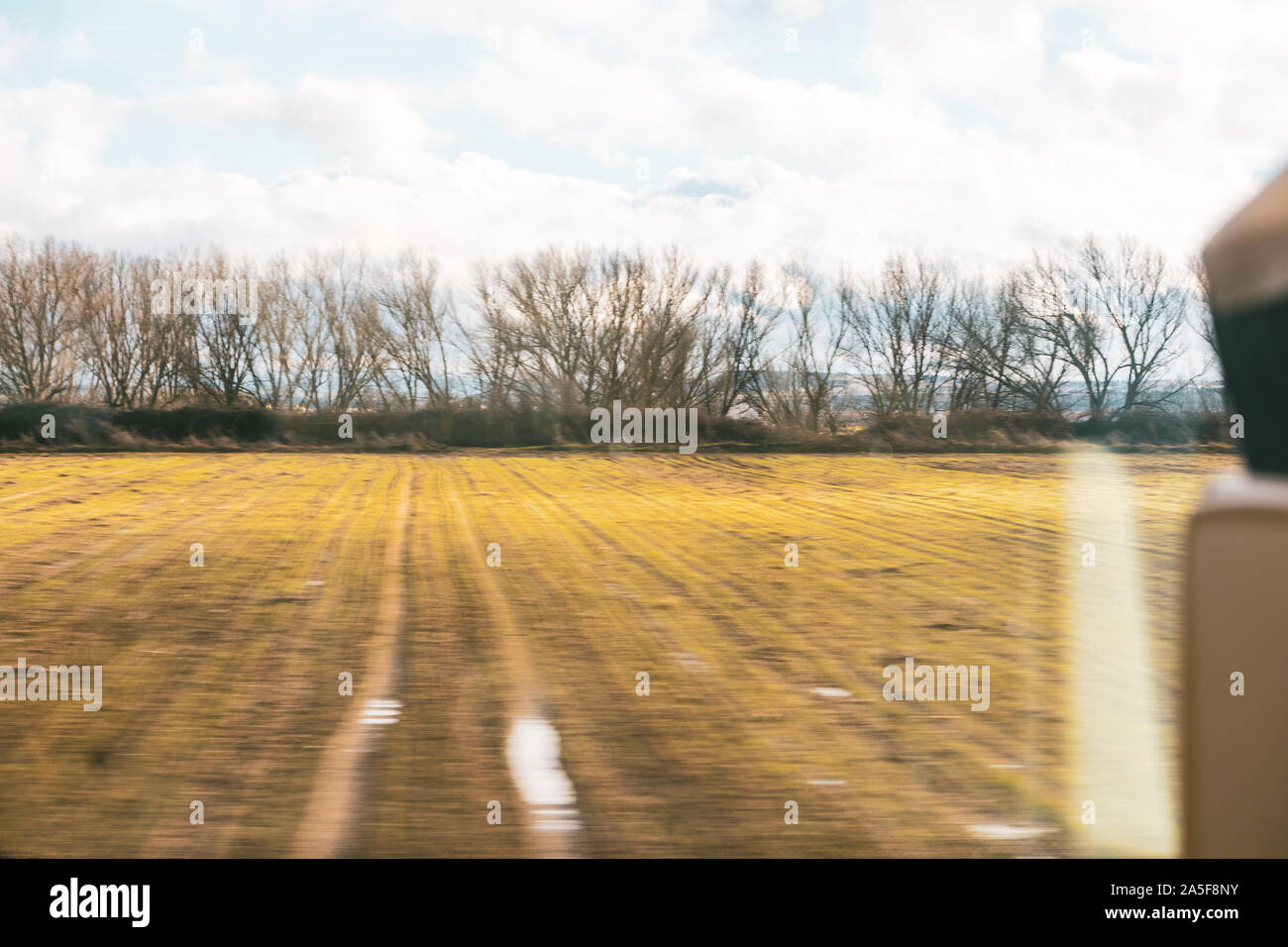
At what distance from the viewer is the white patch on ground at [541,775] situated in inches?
96.7

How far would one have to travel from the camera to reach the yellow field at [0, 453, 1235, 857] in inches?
95.1

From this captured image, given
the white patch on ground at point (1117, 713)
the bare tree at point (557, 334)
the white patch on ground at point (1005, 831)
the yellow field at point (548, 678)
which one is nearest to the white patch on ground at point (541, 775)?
the yellow field at point (548, 678)

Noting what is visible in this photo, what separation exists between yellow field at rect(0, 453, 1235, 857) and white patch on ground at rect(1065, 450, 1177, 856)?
8 centimetres

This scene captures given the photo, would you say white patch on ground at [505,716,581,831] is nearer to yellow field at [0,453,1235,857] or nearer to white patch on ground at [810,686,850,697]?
yellow field at [0,453,1235,857]

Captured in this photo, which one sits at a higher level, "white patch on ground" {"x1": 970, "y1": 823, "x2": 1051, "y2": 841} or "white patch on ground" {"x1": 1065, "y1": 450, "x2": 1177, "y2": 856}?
"white patch on ground" {"x1": 1065, "y1": 450, "x2": 1177, "y2": 856}

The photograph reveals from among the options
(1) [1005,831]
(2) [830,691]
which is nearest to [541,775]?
(1) [1005,831]

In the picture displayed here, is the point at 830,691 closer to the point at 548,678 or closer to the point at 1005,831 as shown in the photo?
the point at 548,678

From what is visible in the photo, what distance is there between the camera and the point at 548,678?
12.6 ft

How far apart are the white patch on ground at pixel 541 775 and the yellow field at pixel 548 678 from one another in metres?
0.03

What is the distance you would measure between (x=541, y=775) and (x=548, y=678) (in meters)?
1.08

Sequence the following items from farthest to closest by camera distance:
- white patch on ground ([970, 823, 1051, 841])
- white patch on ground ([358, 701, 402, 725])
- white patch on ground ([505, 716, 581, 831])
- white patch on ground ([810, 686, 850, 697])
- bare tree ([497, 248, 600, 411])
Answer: bare tree ([497, 248, 600, 411]) → white patch on ground ([810, 686, 850, 697]) → white patch on ground ([358, 701, 402, 725]) → white patch on ground ([505, 716, 581, 831]) → white patch on ground ([970, 823, 1051, 841])

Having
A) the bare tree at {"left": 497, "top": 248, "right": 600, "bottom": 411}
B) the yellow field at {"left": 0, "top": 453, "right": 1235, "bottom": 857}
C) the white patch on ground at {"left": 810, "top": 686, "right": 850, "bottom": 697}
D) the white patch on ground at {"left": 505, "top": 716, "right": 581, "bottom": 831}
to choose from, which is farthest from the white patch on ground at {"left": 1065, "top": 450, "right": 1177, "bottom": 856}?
the bare tree at {"left": 497, "top": 248, "right": 600, "bottom": 411}

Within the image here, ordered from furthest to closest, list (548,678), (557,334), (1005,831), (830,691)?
1. (557,334)
2. (548,678)
3. (830,691)
4. (1005,831)

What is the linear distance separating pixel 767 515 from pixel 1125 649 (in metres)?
5.62
